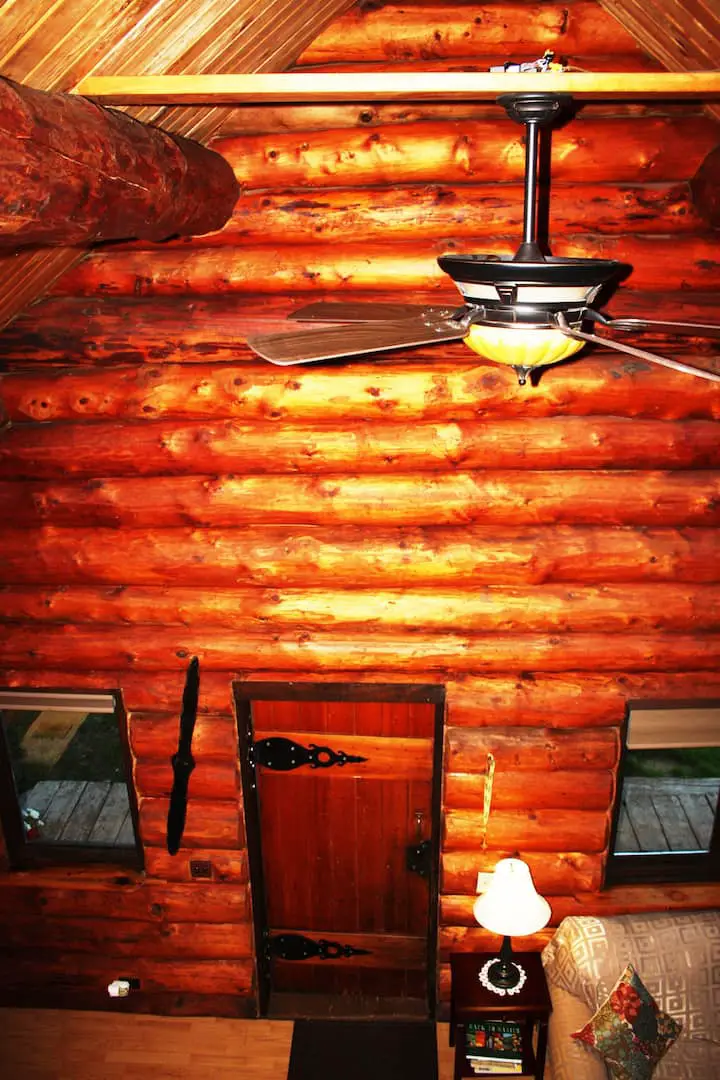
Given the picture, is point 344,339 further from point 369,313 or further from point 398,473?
point 398,473

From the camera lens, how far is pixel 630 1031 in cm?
459

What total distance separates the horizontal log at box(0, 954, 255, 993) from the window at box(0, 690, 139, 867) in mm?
654

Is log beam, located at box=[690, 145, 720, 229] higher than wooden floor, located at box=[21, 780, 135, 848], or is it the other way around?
log beam, located at box=[690, 145, 720, 229]

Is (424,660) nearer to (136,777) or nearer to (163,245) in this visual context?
(136,777)

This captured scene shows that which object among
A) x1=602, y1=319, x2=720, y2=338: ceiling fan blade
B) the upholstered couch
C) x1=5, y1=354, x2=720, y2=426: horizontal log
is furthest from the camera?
the upholstered couch

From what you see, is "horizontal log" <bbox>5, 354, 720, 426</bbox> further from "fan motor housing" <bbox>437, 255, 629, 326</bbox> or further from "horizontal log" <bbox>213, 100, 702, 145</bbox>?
"fan motor housing" <bbox>437, 255, 629, 326</bbox>

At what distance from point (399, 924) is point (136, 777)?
193 cm

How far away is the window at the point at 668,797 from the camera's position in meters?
4.96

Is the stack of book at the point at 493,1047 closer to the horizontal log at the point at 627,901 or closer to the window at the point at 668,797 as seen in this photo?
the horizontal log at the point at 627,901

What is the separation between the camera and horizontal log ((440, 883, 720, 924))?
5.23 metres

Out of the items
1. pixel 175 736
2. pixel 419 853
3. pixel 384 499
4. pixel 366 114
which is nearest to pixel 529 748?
pixel 419 853

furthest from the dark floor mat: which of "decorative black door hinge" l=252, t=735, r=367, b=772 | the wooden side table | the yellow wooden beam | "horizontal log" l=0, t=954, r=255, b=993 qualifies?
the yellow wooden beam

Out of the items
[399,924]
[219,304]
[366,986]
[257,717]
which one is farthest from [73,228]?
[366,986]

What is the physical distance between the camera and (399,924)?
5605mm
